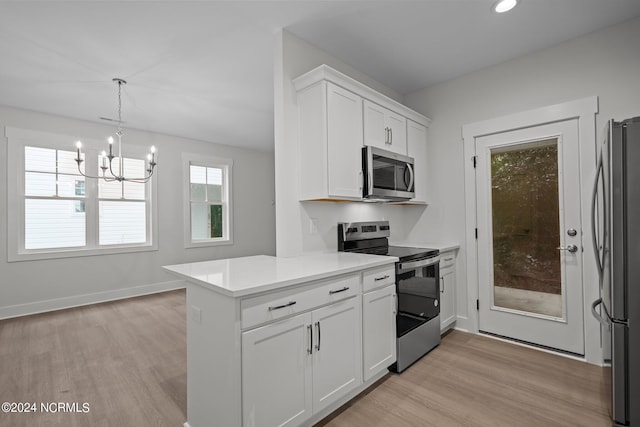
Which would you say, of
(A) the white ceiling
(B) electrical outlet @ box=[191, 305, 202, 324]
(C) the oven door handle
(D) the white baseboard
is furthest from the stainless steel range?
(D) the white baseboard

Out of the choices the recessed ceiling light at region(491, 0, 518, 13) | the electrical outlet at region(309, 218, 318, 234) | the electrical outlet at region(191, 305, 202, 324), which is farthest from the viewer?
the electrical outlet at region(309, 218, 318, 234)

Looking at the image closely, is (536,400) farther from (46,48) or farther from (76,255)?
(76,255)

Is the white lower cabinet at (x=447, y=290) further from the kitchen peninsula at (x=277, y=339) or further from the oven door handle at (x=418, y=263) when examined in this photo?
the kitchen peninsula at (x=277, y=339)

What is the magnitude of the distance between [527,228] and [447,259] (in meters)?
0.78

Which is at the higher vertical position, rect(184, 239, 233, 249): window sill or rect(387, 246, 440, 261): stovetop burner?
rect(387, 246, 440, 261): stovetop burner

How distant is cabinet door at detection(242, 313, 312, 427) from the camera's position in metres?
1.41

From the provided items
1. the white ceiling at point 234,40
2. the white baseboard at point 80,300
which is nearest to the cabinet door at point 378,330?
the white ceiling at point 234,40

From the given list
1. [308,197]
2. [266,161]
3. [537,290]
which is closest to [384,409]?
[308,197]

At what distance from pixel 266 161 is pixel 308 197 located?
4497mm

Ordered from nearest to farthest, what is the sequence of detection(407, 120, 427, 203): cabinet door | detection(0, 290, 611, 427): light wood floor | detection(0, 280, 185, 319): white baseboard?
detection(0, 290, 611, 427): light wood floor
detection(407, 120, 427, 203): cabinet door
detection(0, 280, 185, 319): white baseboard

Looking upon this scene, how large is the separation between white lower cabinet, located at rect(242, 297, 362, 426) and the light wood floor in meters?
0.28

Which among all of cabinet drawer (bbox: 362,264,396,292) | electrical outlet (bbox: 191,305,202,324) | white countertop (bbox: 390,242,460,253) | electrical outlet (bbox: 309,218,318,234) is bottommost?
electrical outlet (bbox: 191,305,202,324)

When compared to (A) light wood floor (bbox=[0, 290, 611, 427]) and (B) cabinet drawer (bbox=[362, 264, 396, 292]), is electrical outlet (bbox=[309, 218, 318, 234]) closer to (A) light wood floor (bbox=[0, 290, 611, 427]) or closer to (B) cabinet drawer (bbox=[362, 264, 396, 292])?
(B) cabinet drawer (bbox=[362, 264, 396, 292])

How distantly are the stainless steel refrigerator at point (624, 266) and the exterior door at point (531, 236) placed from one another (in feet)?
3.47
